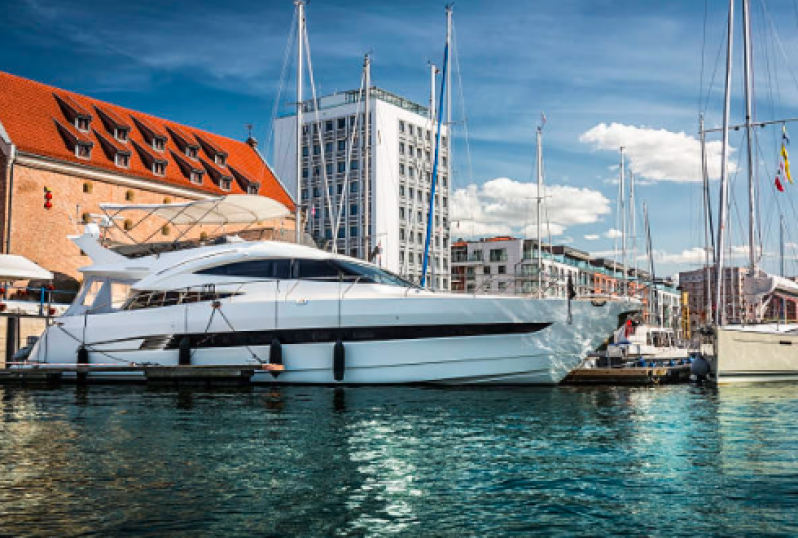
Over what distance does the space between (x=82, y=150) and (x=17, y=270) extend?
13.2 m

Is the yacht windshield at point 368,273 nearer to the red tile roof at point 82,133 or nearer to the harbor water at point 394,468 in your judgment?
the harbor water at point 394,468

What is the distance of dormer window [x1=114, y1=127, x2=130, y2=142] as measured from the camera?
147 ft

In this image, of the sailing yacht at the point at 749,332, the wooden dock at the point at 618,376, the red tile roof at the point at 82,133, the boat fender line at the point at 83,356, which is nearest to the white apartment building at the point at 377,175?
the red tile roof at the point at 82,133

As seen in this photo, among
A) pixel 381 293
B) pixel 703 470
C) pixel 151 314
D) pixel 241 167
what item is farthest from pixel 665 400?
pixel 241 167

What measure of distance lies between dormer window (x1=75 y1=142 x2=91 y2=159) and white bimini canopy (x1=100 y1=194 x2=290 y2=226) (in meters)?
17.2

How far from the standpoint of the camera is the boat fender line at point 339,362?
1915cm

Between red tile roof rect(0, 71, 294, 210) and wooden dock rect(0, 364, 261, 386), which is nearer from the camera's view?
wooden dock rect(0, 364, 261, 386)

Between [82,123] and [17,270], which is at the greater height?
[82,123]

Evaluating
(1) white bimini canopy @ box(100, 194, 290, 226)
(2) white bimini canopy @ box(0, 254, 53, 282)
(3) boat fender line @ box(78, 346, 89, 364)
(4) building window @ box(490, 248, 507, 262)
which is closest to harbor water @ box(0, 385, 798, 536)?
(3) boat fender line @ box(78, 346, 89, 364)

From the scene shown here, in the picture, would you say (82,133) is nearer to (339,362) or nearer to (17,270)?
(17,270)

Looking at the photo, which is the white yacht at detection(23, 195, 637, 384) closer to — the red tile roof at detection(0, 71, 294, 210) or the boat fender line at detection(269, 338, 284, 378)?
the boat fender line at detection(269, 338, 284, 378)

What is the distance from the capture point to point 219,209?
2491 centimetres

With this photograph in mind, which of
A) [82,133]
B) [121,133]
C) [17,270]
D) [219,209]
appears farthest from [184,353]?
[121,133]

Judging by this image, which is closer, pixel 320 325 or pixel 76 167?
pixel 320 325
